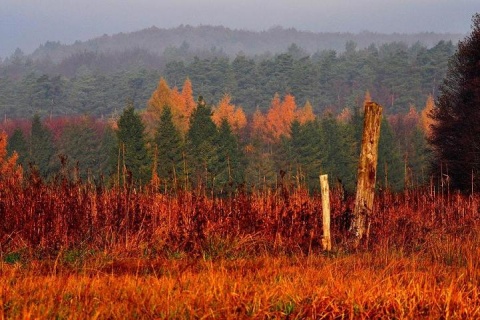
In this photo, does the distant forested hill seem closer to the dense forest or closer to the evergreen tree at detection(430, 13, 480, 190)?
the dense forest

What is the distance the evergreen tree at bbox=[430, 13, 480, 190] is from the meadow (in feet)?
28.4

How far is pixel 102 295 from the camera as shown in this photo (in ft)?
17.7

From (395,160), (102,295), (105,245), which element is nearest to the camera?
(102,295)

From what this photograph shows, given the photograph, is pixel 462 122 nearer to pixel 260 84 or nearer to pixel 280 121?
pixel 280 121

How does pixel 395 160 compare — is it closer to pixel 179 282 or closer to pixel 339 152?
pixel 339 152

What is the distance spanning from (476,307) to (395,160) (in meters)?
59.1

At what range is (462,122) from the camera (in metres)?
24.7

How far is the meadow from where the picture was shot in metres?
5.07

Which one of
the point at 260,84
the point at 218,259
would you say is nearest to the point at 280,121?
the point at 260,84

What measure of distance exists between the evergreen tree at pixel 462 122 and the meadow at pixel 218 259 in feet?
28.4

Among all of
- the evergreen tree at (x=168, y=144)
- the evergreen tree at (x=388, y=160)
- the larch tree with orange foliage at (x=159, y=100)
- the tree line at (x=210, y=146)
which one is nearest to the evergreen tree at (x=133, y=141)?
the tree line at (x=210, y=146)

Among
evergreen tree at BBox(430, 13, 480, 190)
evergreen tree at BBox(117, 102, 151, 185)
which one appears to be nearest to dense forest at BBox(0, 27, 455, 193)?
evergreen tree at BBox(117, 102, 151, 185)

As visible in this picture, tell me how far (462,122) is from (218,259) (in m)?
18.4

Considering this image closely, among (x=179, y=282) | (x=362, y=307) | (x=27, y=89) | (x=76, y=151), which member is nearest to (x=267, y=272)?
(x=179, y=282)
